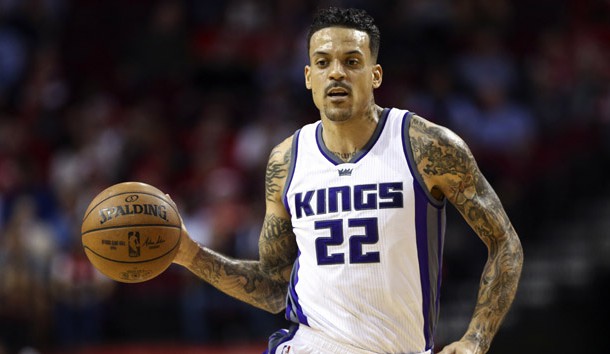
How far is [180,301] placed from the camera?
11.1m

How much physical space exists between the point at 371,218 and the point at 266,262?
924 mm

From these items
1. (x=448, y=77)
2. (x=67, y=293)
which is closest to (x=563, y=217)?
(x=448, y=77)

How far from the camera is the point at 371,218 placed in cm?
517

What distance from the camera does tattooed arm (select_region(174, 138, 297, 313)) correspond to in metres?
5.74

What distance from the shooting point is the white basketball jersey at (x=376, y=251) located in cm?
512

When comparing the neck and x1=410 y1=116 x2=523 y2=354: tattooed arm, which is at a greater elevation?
the neck

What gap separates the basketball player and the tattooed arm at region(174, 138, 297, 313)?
0.68ft

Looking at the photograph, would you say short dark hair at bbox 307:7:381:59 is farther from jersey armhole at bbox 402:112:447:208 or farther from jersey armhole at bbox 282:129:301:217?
jersey armhole at bbox 282:129:301:217

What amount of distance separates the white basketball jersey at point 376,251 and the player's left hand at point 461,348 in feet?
1.27

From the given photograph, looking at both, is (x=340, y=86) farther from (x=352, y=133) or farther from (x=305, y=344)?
(x=305, y=344)

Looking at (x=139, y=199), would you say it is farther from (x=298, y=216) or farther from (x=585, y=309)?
(x=585, y=309)

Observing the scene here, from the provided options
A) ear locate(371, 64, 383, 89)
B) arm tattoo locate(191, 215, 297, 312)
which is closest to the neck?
ear locate(371, 64, 383, 89)

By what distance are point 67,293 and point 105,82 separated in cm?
474

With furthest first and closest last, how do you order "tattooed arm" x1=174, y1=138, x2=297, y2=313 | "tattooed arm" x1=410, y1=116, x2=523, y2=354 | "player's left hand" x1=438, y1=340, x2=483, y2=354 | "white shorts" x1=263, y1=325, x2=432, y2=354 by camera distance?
"tattooed arm" x1=174, y1=138, x2=297, y2=313 < "white shorts" x1=263, y1=325, x2=432, y2=354 < "tattooed arm" x1=410, y1=116, x2=523, y2=354 < "player's left hand" x1=438, y1=340, x2=483, y2=354
